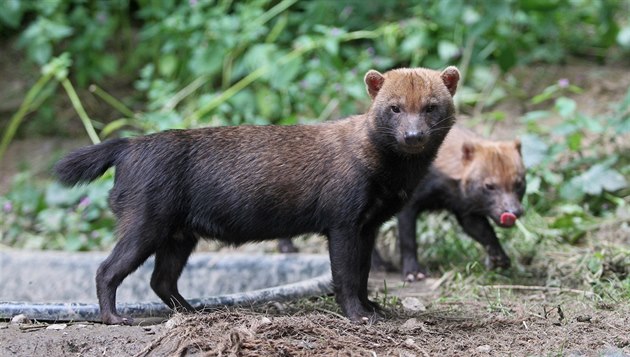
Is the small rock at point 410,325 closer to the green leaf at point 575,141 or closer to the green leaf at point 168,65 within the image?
the green leaf at point 575,141

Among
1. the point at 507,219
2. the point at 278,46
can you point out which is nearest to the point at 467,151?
the point at 507,219

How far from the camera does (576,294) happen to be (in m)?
6.46

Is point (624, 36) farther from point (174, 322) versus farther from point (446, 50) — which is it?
point (174, 322)

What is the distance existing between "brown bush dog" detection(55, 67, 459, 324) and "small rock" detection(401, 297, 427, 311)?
0.54 meters

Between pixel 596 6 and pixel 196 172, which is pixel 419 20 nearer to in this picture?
pixel 596 6

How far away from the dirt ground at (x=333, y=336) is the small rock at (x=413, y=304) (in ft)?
1.73

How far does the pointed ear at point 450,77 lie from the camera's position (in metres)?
5.66

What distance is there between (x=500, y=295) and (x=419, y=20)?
461 centimetres

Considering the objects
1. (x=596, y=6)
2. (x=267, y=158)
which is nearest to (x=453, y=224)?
(x=267, y=158)

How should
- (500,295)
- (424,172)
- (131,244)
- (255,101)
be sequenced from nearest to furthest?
(131,244)
(424,172)
(500,295)
(255,101)

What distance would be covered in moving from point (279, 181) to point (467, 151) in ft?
8.09

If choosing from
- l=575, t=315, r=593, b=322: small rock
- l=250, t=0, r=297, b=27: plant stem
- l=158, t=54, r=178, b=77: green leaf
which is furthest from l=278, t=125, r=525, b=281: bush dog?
l=158, t=54, r=178, b=77: green leaf

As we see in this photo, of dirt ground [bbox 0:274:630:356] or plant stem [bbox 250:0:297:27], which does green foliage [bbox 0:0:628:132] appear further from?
dirt ground [bbox 0:274:630:356]

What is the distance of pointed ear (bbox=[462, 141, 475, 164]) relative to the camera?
747 centimetres
